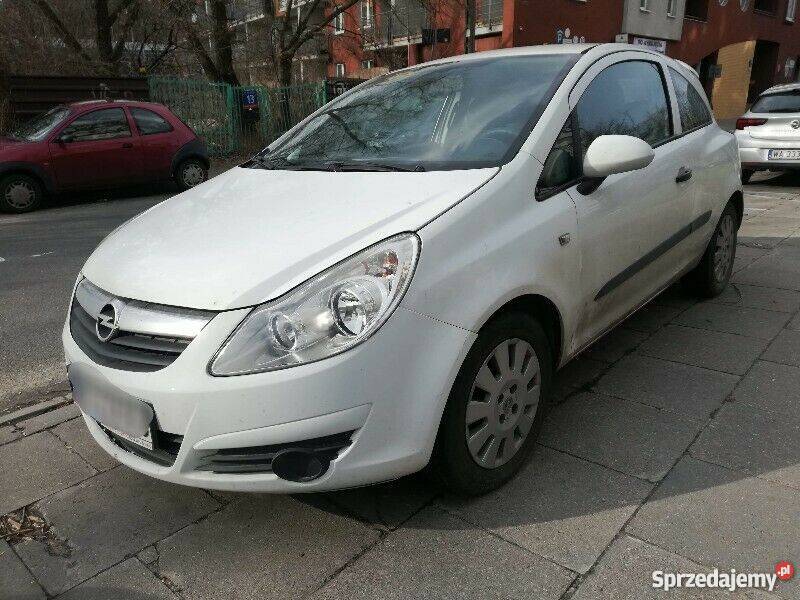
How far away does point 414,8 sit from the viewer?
80.8ft

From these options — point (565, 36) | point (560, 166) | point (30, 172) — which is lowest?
point (30, 172)

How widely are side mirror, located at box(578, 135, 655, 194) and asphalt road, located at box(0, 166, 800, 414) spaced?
292 centimetres

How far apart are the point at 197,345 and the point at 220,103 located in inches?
614

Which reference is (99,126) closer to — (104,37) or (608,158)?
(608,158)

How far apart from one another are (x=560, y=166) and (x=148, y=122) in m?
9.23

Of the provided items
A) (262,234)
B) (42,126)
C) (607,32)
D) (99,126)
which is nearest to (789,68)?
(607,32)

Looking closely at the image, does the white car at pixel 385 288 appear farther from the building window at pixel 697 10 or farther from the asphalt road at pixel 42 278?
the building window at pixel 697 10

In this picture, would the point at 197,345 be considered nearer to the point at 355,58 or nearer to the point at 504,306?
the point at 504,306

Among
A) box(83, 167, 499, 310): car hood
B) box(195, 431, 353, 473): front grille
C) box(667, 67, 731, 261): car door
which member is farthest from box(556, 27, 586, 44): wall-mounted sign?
box(195, 431, 353, 473): front grille

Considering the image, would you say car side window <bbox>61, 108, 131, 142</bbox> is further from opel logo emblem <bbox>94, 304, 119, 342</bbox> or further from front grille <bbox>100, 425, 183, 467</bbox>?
front grille <bbox>100, 425, 183, 467</bbox>

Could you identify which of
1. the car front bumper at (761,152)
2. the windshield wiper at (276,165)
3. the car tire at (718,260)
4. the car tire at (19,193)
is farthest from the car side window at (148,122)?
the car front bumper at (761,152)

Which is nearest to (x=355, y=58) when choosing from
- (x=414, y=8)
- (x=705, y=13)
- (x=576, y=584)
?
(x=414, y=8)

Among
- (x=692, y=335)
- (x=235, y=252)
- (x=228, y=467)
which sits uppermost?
(x=235, y=252)

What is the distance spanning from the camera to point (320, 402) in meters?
1.85
